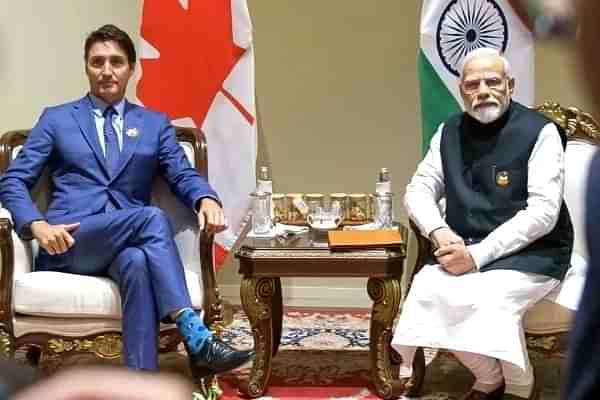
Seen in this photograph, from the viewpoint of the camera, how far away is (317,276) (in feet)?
9.31

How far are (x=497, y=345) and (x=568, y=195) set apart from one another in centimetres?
79

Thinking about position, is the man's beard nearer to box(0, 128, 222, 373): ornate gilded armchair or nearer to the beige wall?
box(0, 128, 222, 373): ornate gilded armchair

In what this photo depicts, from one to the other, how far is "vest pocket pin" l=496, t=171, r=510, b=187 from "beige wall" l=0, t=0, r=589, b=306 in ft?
4.68

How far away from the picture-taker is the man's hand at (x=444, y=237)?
106 inches

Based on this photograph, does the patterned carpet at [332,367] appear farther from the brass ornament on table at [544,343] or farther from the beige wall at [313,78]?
the beige wall at [313,78]

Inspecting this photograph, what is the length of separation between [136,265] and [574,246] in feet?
5.03

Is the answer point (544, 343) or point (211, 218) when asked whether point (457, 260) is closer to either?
point (544, 343)

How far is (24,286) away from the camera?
109 inches

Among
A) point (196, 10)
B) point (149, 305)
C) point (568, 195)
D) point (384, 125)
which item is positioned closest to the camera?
point (149, 305)

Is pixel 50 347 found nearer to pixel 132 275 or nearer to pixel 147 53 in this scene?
pixel 132 275

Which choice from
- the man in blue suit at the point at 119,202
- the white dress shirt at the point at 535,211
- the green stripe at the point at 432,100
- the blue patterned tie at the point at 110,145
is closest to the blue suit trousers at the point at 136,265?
the man in blue suit at the point at 119,202

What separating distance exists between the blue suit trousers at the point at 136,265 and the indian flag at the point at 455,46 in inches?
52.1

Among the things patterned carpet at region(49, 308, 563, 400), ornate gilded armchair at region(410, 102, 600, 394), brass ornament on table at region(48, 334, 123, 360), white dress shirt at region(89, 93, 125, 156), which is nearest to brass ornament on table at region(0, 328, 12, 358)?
brass ornament on table at region(48, 334, 123, 360)

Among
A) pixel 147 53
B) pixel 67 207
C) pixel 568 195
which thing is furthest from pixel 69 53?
pixel 568 195
